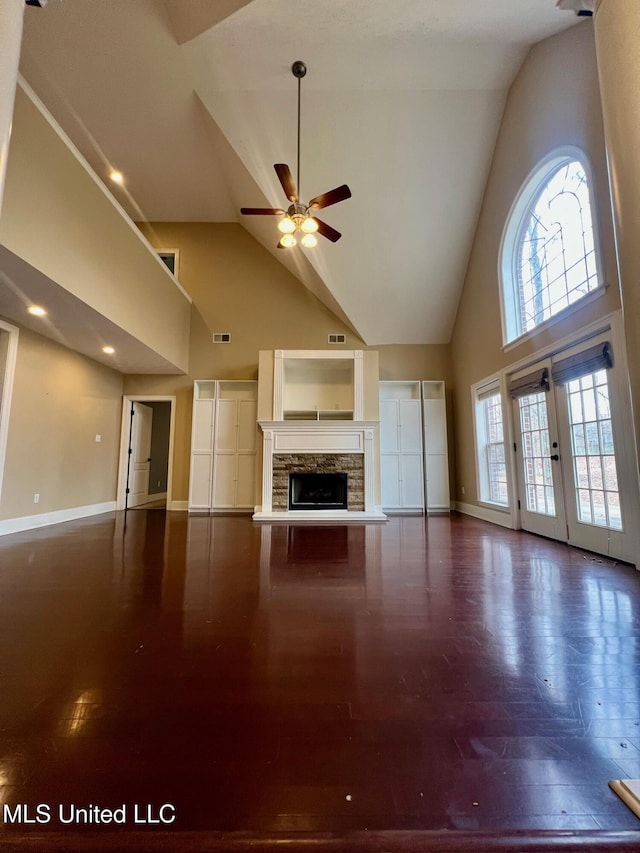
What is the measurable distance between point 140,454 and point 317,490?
3.79m

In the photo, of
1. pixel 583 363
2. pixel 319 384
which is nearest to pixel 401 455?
pixel 319 384

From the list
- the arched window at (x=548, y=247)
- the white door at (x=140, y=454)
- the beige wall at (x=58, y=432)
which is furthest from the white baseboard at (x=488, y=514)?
the beige wall at (x=58, y=432)

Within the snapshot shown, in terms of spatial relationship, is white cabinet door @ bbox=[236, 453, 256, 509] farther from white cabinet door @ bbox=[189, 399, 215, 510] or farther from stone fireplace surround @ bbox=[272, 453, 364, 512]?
stone fireplace surround @ bbox=[272, 453, 364, 512]

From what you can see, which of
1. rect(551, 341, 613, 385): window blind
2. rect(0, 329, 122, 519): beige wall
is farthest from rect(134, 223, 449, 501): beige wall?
rect(551, 341, 613, 385): window blind

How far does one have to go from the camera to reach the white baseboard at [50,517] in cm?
446

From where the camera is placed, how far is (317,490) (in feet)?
20.7

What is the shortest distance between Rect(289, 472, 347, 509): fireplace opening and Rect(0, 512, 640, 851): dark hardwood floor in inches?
130

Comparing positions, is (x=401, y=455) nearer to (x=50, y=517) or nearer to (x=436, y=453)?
(x=436, y=453)

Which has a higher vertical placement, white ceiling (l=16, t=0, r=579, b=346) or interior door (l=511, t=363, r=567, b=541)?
white ceiling (l=16, t=0, r=579, b=346)

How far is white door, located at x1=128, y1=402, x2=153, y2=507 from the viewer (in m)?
7.01

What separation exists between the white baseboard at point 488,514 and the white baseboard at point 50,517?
6.30m

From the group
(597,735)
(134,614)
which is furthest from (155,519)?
(597,735)

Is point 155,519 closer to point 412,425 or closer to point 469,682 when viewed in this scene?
point 412,425

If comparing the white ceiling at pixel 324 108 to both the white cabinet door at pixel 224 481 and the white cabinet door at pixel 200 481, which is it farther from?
the white cabinet door at pixel 200 481
